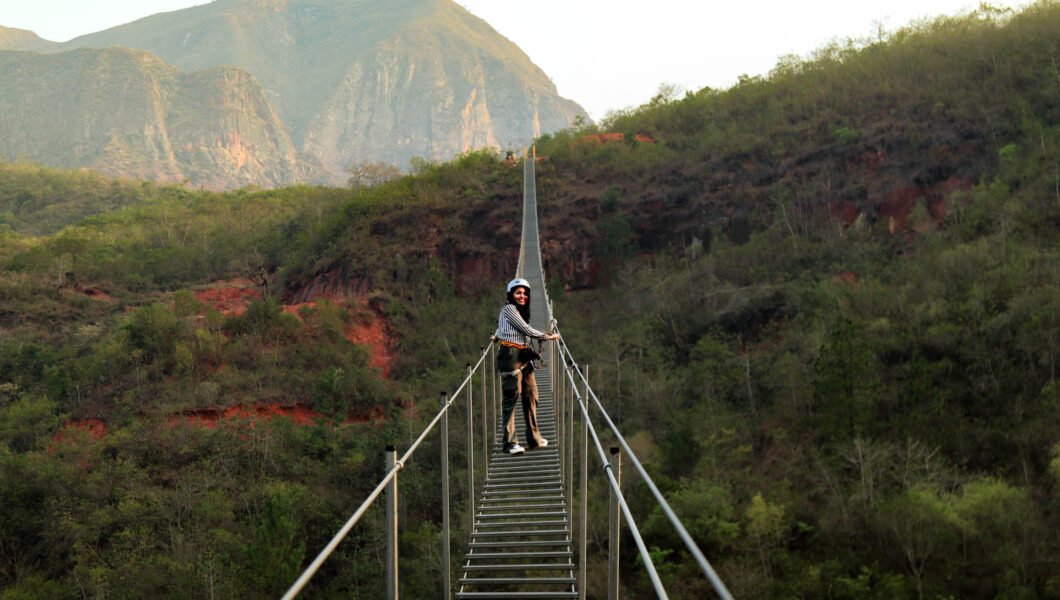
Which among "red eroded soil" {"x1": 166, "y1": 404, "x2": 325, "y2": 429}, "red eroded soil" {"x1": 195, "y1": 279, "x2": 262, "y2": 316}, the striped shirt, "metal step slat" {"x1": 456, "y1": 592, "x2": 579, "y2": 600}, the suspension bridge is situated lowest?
"red eroded soil" {"x1": 166, "y1": 404, "x2": 325, "y2": 429}

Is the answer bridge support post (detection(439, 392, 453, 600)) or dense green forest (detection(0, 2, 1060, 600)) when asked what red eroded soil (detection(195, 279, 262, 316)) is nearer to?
dense green forest (detection(0, 2, 1060, 600))

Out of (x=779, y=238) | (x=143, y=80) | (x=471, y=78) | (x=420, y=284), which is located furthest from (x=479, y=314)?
(x=471, y=78)

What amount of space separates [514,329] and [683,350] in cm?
1766

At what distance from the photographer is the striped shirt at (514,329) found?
6.08 meters

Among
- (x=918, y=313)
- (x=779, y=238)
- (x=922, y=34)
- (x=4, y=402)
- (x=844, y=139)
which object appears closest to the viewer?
(x=918, y=313)

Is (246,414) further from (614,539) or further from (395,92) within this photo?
(395,92)

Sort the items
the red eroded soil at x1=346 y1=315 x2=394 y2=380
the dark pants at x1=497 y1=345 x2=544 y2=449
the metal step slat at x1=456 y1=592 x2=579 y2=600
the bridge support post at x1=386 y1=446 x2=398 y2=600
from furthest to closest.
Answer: the red eroded soil at x1=346 y1=315 x2=394 y2=380 < the dark pants at x1=497 y1=345 x2=544 y2=449 < the metal step slat at x1=456 y1=592 x2=579 y2=600 < the bridge support post at x1=386 y1=446 x2=398 y2=600

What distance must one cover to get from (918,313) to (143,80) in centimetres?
13832

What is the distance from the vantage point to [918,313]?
1956 centimetres

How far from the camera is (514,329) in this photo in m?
6.13

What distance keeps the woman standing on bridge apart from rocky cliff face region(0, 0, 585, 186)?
134532 millimetres

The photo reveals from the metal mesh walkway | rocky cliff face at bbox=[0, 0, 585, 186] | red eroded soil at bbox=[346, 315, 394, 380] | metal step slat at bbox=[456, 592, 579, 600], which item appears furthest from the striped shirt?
rocky cliff face at bbox=[0, 0, 585, 186]

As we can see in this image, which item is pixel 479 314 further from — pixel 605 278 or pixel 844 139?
pixel 844 139

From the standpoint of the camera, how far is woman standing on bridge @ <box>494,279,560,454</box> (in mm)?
6105
